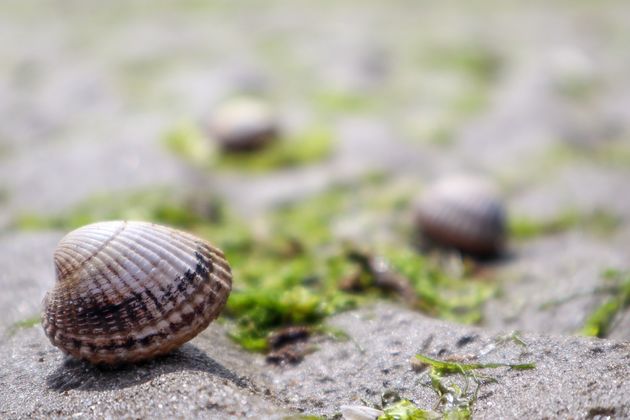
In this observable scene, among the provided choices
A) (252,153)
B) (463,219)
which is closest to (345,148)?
(252,153)

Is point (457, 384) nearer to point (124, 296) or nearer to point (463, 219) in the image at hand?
point (124, 296)

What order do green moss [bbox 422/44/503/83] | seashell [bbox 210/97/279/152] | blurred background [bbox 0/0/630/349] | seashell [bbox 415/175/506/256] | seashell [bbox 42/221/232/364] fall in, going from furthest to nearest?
green moss [bbox 422/44/503/83] → seashell [bbox 210/97/279/152] → seashell [bbox 415/175/506/256] → blurred background [bbox 0/0/630/349] → seashell [bbox 42/221/232/364]

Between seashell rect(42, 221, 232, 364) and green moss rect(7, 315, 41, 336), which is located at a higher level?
seashell rect(42, 221, 232, 364)

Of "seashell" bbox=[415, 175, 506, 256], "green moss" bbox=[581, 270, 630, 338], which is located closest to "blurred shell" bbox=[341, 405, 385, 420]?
"green moss" bbox=[581, 270, 630, 338]

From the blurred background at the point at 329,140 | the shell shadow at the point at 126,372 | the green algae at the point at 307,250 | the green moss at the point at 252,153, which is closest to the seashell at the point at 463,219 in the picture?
the blurred background at the point at 329,140

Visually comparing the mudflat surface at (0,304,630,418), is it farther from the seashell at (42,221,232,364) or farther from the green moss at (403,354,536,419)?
the seashell at (42,221,232,364)

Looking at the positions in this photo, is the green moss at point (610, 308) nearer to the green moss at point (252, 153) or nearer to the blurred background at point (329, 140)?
the blurred background at point (329, 140)
